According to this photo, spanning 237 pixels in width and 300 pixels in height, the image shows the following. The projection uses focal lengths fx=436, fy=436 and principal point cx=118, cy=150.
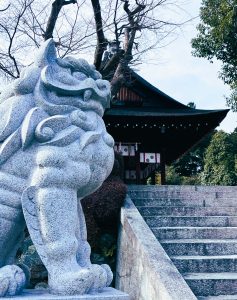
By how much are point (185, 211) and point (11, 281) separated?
5.08m

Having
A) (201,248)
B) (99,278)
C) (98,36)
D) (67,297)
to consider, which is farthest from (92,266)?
(98,36)

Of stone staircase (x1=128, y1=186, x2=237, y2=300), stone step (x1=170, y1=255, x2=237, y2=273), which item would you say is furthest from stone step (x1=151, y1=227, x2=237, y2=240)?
stone step (x1=170, y1=255, x2=237, y2=273)

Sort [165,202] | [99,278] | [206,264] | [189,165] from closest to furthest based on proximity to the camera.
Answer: [99,278]
[206,264]
[165,202]
[189,165]

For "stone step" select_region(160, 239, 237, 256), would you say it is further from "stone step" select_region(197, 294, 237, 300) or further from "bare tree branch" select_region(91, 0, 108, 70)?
"bare tree branch" select_region(91, 0, 108, 70)

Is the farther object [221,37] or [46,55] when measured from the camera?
[221,37]

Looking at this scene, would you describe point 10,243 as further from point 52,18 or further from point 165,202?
point 52,18

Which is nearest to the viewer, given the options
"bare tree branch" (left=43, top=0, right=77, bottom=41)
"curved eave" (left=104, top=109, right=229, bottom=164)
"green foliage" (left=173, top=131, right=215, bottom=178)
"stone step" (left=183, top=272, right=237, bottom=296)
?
"stone step" (left=183, top=272, right=237, bottom=296)

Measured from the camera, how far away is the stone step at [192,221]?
6.83 metres

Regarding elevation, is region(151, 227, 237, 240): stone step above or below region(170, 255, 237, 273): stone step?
above

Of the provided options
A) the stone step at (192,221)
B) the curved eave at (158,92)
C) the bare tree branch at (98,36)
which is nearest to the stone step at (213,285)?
the stone step at (192,221)

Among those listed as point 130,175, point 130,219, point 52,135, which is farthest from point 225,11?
point 52,135

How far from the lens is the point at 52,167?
2943 mm

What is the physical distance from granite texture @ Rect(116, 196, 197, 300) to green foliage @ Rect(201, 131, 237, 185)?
37.3 feet

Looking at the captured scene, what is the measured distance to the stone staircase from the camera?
193 inches
